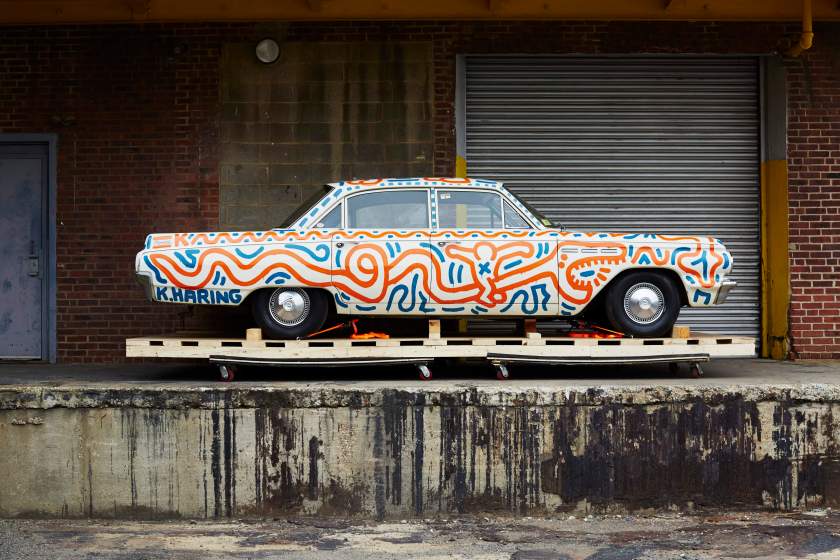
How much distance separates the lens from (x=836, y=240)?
10.4 meters

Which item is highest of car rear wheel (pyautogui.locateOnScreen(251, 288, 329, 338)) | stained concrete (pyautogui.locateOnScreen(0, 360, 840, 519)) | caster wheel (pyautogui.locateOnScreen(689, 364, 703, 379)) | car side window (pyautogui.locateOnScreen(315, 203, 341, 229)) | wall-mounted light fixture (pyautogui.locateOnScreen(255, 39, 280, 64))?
wall-mounted light fixture (pyautogui.locateOnScreen(255, 39, 280, 64))

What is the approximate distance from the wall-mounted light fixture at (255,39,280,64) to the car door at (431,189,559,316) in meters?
3.55

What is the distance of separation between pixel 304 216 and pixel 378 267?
2.78 feet

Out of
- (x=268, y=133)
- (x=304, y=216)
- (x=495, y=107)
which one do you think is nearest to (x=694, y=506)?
(x=304, y=216)

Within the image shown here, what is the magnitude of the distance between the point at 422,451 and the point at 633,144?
512cm

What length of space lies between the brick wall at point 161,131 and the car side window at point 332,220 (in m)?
2.34

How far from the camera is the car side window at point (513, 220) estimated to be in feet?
27.0

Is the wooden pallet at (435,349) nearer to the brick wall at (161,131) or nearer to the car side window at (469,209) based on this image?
the car side window at (469,209)

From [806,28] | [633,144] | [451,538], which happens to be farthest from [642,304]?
[806,28]

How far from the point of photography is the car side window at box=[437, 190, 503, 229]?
8156 mm

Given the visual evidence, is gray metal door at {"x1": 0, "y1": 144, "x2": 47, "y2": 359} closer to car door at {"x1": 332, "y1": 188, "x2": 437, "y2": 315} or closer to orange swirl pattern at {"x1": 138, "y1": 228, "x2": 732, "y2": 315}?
orange swirl pattern at {"x1": 138, "y1": 228, "x2": 732, "y2": 315}

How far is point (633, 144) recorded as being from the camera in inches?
416

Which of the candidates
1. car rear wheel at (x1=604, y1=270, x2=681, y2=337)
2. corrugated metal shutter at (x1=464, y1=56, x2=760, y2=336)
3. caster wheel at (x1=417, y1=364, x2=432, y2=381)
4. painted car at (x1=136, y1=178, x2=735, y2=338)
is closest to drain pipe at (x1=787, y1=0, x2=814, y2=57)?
corrugated metal shutter at (x1=464, y1=56, x2=760, y2=336)

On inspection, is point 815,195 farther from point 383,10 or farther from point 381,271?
point 381,271
